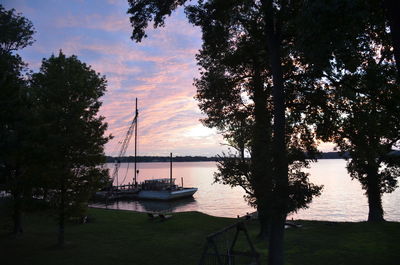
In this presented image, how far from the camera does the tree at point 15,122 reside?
12.2m

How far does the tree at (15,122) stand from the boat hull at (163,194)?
46.8 m

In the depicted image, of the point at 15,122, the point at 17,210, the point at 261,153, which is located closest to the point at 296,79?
the point at 261,153

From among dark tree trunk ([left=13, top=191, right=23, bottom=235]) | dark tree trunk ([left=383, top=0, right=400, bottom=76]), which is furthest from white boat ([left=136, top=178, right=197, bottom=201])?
dark tree trunk ([left=383, top=0, right=400, bottom=76])

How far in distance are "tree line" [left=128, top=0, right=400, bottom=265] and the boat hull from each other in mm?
50211

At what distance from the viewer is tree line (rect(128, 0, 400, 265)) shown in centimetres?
926

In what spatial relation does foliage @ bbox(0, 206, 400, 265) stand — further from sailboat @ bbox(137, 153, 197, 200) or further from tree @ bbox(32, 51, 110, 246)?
sailboat @ bbox(137, 153, 197, 200)

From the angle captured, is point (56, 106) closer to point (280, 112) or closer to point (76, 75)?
point (76, 75)

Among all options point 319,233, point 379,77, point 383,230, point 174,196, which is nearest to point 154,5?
point 379,77

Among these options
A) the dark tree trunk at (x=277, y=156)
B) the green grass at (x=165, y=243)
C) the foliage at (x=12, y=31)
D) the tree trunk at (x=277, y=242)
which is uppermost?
the foliage at (x=12, y=31)

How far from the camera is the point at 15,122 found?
500 inches

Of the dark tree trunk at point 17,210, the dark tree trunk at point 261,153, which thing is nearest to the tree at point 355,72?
the dark tree trunk at point 261,153

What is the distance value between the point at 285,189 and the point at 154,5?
379 inches

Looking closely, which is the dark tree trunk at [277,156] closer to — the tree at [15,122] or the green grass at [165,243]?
the green grass at [165,243]

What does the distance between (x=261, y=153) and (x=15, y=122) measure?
10240mm
